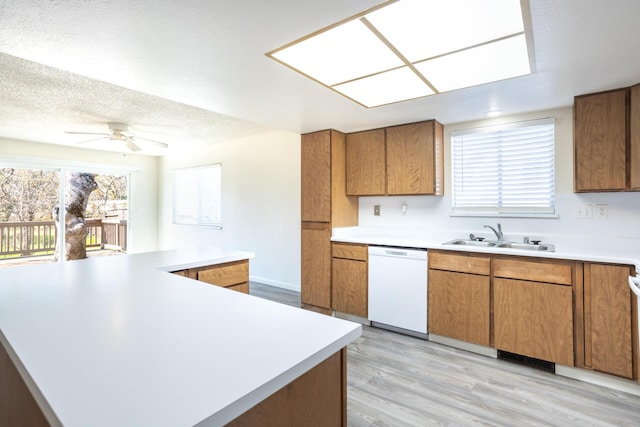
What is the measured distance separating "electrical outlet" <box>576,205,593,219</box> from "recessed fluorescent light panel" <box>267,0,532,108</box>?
1453 millimetres

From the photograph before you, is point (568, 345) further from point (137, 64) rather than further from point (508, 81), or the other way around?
point (137, 64)

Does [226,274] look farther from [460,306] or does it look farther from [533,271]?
[533,271]

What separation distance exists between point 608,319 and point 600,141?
1.34m

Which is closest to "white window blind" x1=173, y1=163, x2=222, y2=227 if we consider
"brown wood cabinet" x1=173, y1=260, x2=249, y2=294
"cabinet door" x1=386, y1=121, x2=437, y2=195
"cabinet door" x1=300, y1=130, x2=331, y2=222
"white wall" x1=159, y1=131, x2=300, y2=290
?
"white wall" x1=159, y1=131, x2=300, y2=290

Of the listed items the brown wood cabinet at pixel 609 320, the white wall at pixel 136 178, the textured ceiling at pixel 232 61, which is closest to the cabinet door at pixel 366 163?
the textured ceiling at pixel 232 61

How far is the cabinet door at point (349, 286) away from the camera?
3.41 metres

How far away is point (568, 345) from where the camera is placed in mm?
2357

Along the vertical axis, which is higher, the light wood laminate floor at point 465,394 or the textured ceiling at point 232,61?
the textured ceiling at point 232,61

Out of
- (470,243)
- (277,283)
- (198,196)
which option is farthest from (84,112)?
(470,243)

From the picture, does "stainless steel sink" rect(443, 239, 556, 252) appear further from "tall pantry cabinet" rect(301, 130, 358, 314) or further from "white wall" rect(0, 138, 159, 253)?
"white wall" rect(0, 138, 159, 253)

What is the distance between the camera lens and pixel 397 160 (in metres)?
3.44

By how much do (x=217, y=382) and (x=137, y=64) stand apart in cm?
209

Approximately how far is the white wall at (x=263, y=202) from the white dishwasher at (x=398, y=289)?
155 centimetres

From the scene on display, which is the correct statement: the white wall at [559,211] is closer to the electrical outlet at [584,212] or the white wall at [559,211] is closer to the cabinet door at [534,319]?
the electrical outlet at [584,212]
